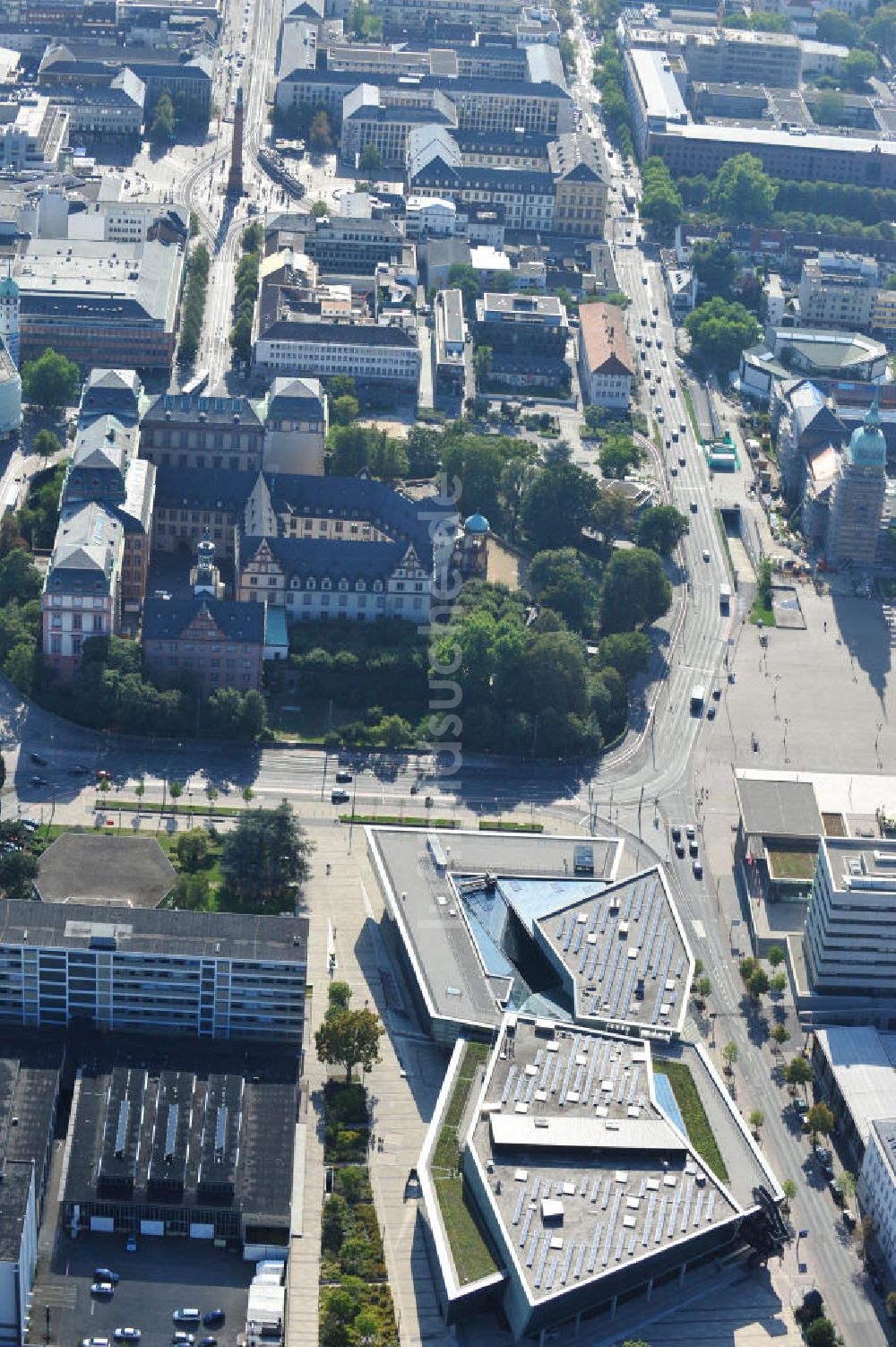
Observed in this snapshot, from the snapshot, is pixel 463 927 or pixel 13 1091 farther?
pixel 463 927

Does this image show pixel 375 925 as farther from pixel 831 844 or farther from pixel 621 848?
pixel 831 844

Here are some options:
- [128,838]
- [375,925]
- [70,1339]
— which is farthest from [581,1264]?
[128,838]

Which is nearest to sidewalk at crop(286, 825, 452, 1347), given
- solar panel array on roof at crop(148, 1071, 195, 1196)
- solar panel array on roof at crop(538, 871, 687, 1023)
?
solar panel array on roof at crop(148, 1071, 195, 1196)

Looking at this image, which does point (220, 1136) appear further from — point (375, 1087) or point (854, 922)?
point (854, 922)

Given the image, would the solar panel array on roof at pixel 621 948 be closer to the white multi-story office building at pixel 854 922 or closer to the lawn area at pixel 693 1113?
the lawn area at pixel 693 1113

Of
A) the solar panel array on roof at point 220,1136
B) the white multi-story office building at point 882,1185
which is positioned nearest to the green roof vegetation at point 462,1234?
the solar panel array on roof at point 220,1136

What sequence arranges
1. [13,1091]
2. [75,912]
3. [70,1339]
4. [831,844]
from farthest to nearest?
[831,844] → [75,912] → [13,1091] → [70,1339]
